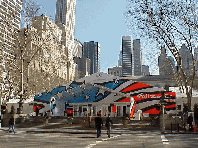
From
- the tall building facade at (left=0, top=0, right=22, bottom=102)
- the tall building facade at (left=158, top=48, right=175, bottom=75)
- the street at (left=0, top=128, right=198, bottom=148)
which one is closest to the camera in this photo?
the street at (left=0, top=128, right=198, bottom=148)

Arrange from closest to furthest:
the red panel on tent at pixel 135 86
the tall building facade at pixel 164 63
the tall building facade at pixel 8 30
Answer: the tall building facade at pixel 164 63
the tall building facade at pixel 8 30
the red panel on tent at pixel 135 86

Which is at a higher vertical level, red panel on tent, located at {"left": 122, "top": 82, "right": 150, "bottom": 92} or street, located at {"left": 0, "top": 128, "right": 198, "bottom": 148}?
red panel on tent, located at {"left": 122, "top": 82, "right": 150, "bottom": 92}

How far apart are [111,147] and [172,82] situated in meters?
103

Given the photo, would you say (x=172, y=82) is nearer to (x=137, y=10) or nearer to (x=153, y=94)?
(x=153, y=94)

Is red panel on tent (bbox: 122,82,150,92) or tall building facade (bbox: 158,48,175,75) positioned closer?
tall building facade (bbox: 158,48,175,75)

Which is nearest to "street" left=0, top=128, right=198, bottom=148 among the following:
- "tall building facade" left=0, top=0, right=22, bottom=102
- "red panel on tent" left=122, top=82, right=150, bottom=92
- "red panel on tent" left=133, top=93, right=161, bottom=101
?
"tall building facade" left=0, top=0, right=22, bottom=102

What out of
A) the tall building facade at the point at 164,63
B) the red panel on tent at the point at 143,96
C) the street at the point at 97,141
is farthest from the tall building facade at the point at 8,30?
the red panel on tent at the point at 143,96

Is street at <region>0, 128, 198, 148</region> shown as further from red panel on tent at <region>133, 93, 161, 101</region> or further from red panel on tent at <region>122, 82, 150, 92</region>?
red panel on tent at <region>133, 93, 161, 101</region>

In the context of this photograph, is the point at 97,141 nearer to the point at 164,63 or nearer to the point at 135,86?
the point at 164,63

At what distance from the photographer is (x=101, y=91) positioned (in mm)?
54406

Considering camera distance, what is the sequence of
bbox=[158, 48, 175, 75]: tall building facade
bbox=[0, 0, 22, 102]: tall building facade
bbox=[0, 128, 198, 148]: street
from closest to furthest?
bbox=[0, 128, 198, 148]: street
bbox=[158, 48, 175, 75]: tall building facade
bbox=[0, 0, 22, 102]: tall building facade

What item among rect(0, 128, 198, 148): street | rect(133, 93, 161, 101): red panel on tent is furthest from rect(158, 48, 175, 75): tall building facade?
rect(0, 128, 198, 148): street

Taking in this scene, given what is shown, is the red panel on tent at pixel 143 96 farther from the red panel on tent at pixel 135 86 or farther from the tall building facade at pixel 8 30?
the tall building facade at pixel 8 30

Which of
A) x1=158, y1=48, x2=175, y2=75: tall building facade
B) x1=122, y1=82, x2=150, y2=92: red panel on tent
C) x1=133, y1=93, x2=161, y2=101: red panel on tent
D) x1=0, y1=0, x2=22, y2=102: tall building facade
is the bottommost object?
x1=133, y1=93, x2=161, y2=101: red panel on tent
